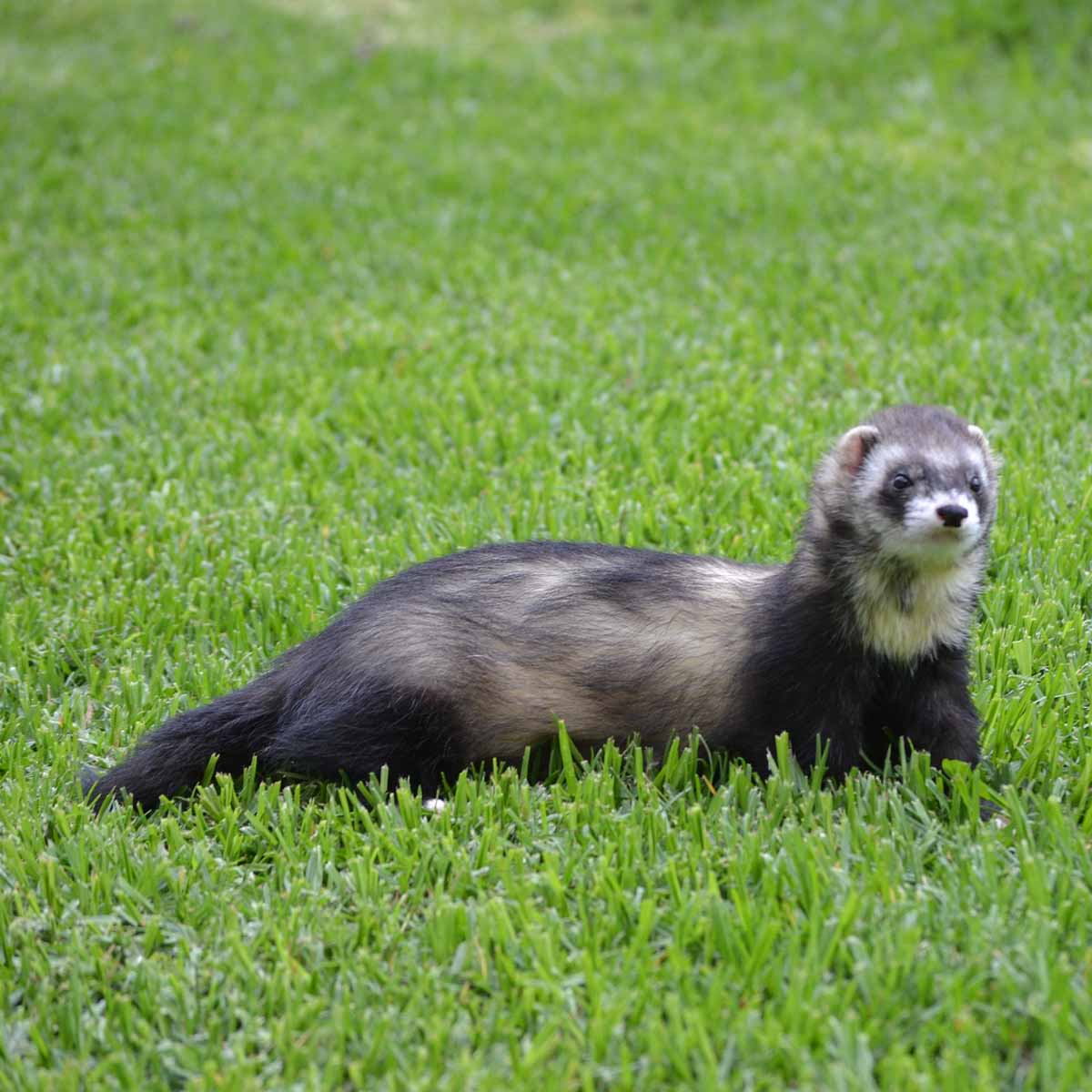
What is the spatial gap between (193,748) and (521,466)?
2266 mm

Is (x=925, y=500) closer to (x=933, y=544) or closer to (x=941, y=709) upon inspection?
(x=933, y=544)

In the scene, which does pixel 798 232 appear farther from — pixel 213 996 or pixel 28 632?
pixel 213 996

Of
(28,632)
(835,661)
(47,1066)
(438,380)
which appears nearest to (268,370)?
(438,380)

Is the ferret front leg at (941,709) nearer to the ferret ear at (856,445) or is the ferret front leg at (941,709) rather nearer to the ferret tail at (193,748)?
the ferret ear at (856,445)

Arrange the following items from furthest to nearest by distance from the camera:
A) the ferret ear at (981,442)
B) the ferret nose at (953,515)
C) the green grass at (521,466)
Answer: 1. the ferret ear at (981,442)
2. the ferret nose at (953,515)
3. the green grass at (521,466)

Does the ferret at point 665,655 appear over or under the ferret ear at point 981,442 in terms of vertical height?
under

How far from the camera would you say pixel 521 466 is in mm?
5828

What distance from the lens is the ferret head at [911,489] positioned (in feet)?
11.5

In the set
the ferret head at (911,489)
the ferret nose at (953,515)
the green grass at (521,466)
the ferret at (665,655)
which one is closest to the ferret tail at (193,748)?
the ferret at (665,655)

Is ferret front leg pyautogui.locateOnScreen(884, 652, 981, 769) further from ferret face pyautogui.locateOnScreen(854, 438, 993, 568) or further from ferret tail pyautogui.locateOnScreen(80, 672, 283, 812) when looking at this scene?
ferret tail pyautogui.locateOnScreen(80, 672, 283, 812)

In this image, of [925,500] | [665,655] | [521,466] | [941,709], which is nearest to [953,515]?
[925,500]

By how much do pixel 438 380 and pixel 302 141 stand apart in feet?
15.5

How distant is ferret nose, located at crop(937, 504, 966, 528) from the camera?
3428mm

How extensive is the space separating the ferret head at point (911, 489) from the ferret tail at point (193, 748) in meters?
1.64
